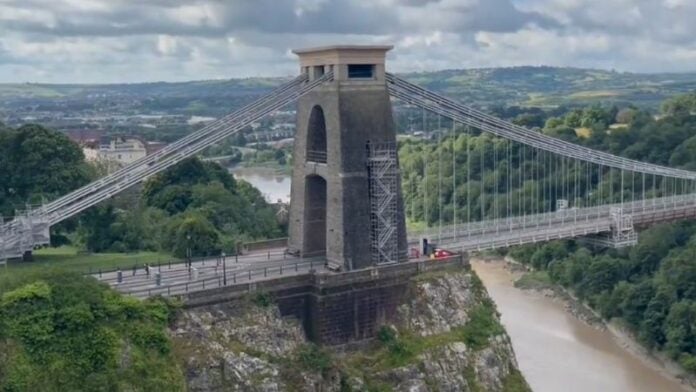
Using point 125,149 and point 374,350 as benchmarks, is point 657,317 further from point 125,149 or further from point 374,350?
point 125,149

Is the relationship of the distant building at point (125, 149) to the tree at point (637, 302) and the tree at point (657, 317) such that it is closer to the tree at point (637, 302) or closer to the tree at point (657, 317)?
the tree at point (637, 302)

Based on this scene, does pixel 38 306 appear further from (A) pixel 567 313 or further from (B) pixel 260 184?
(B) pixel 260 184

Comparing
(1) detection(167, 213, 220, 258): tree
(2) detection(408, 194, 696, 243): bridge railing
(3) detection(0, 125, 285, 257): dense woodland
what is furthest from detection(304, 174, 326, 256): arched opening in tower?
(1) detection(167, 213, 220, 258): tree

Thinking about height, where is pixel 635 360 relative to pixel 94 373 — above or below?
below

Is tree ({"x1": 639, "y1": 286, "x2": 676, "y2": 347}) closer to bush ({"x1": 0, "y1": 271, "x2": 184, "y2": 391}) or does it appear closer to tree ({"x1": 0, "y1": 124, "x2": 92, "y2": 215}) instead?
bush ({"x1": 0, "y1": 271, "x2": 184, "y2": 391})

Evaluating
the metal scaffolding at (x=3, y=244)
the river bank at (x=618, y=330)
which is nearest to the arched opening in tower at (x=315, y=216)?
the metal scaffolding at (x=3, y=244)

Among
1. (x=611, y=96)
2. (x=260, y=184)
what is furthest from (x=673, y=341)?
(x=611, y=96)
